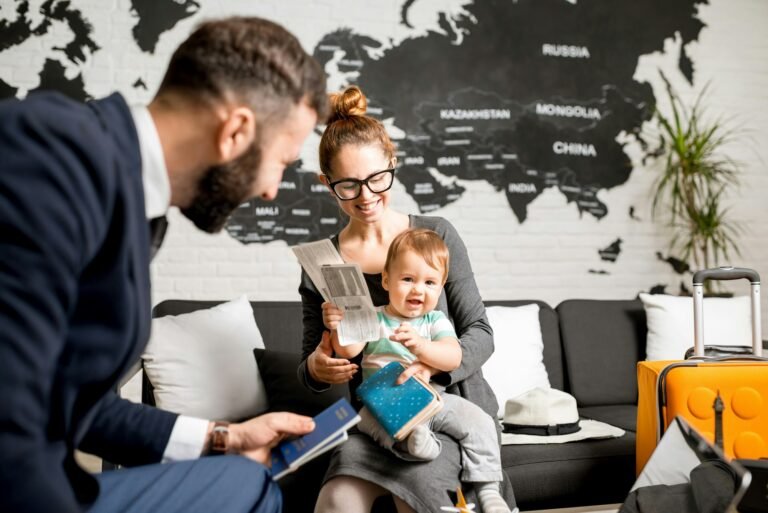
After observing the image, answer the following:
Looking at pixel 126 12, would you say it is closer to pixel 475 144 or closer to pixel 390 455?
pixel 475 144

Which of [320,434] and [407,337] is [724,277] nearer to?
[407,337]

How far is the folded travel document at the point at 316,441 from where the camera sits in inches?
55.7

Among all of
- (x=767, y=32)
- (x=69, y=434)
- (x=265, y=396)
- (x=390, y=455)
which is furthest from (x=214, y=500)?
(x=767, y=32)

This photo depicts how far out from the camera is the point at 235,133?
1.08 metres

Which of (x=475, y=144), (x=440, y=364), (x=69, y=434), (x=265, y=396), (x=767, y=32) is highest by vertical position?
(x=767, y=32)

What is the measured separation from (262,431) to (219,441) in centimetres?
9

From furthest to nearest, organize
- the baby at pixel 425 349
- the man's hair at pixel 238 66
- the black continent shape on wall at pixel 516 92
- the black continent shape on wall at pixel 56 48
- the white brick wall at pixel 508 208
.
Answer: the black continent shape on wall at pixel 516 92
the white brick wall at pixel 508 208
the black continent shape on wall at pixel 56 48
the baby at pixel 425 349
the man's hair at pixel 238 66

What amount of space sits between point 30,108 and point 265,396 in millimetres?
1771

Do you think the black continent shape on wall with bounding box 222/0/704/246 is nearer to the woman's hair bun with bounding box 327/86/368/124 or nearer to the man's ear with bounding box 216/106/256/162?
the woman's hair bun with bounding box 327/86/368/124

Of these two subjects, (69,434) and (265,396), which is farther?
(265,396)

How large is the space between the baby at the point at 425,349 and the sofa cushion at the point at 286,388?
1.91 ft

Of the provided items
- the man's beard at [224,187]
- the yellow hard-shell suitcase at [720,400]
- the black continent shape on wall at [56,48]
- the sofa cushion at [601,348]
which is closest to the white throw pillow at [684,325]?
→ the sofa cushion at [601,348]

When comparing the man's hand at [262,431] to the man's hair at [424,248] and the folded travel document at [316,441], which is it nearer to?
the folded travel document at [316,441]

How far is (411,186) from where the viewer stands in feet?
13.0
